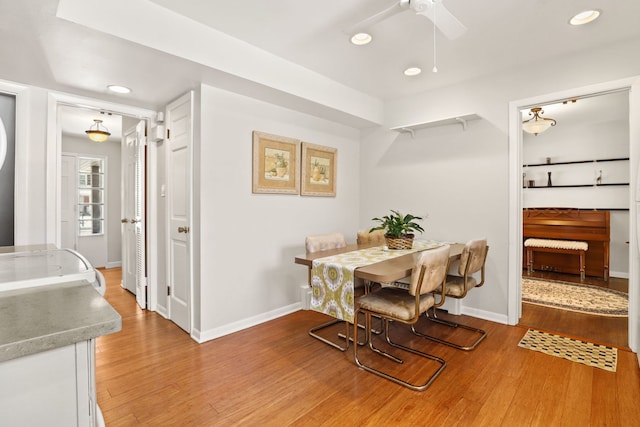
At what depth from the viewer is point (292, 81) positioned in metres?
3.01

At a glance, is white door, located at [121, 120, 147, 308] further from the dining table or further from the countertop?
the countertop

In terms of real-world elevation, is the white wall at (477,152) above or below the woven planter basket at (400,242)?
above

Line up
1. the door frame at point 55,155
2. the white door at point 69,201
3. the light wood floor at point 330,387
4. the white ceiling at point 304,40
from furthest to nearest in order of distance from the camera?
the white door at point 69,201 → the door frame at point 55,155 → the white ceiling at point 304,40 → the light wood floor at point 330,387

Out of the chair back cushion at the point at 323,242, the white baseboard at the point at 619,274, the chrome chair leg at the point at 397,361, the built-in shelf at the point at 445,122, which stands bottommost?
the chrome chair leg at the point at 397,361

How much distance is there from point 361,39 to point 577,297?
153 inches

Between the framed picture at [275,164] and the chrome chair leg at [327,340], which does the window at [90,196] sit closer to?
the framed picture at [275,164]

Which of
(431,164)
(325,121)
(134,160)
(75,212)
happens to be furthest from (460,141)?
(75,212)

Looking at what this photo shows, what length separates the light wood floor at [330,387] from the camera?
5.94ft

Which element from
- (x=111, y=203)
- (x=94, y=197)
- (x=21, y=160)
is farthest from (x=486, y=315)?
(x=94, y=197)

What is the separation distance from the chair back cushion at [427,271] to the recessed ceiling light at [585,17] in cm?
186

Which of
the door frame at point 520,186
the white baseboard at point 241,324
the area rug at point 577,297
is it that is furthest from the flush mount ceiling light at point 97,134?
the area rug at point 577,297

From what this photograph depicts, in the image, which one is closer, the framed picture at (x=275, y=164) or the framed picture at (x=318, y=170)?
the framed picture at (x=275, y=164)

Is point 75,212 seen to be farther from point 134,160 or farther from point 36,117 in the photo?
point 36,117

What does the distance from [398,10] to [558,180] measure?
16.4ft
